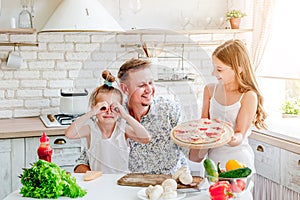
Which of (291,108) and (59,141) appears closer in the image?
(59,141)

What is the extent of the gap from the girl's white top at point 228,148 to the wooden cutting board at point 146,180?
39 centimetres

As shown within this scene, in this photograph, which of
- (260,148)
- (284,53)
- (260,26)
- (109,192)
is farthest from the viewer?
(260,26)

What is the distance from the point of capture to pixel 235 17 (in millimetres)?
3975

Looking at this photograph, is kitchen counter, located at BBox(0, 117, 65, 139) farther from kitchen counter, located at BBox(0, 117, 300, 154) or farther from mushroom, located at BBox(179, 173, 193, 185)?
mushroom, located at BBox(179, 173, 193, 185)

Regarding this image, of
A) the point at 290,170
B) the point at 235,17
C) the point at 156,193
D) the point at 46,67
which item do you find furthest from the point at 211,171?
the point at 235,17

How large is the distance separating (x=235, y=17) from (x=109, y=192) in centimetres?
242

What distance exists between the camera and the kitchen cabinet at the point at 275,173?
9.86 feet

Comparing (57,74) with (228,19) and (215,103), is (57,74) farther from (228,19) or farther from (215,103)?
(215,103)

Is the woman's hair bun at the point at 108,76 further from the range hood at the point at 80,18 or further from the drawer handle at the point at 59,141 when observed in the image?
the drawer handle at the point at 59,141

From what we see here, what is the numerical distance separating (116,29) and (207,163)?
1.67 m

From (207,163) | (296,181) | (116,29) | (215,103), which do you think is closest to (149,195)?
(207,163)

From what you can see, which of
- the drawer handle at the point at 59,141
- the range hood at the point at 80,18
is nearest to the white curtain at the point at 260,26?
the range hood at the point at 80,18

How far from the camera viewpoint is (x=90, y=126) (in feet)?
7.13

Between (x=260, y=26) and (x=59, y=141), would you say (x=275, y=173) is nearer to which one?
(x=260, y=26)
